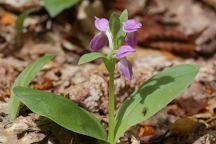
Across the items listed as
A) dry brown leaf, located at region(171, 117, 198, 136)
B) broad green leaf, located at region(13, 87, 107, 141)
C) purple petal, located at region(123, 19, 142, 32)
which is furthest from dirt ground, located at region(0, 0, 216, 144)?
purple petal, located at region(123, 19, 142, 32)

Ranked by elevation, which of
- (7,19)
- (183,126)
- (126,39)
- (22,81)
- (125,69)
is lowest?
(183,126)

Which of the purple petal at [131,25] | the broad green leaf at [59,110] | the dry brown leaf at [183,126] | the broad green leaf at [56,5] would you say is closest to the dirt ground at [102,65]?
the dry brown leaf at [183,126]

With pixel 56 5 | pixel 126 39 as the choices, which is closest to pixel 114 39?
pixel 126 39

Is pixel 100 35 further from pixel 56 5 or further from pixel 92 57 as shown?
pixel 56 5

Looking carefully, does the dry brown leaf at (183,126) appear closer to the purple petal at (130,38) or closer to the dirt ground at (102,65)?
the dirt ground at (102,65)

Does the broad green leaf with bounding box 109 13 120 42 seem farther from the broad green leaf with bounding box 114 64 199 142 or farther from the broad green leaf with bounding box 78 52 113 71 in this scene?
the broad green leaf with bounding box 114 64 199 142

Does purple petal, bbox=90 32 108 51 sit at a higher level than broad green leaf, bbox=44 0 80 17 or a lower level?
higher

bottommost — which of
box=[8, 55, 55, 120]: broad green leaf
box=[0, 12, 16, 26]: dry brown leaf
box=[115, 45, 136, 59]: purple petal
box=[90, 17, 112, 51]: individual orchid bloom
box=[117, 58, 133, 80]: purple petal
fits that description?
box=[0, 12, 16, 26]: dry brown leaf

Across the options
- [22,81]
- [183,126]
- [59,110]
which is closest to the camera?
[59,110]

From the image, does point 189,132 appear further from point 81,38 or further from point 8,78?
point 81,38
